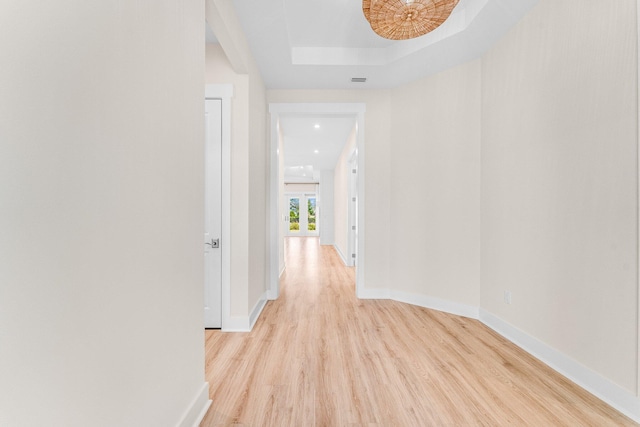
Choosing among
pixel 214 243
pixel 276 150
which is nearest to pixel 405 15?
pixel 276 150

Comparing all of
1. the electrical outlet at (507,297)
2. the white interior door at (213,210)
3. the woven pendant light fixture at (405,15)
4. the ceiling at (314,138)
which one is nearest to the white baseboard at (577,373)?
the electrical outlet at (507,297)

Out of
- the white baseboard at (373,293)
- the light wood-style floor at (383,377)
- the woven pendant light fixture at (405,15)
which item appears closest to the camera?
the light wood-style floor at (383,377)

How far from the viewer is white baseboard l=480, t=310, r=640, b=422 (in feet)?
5.25

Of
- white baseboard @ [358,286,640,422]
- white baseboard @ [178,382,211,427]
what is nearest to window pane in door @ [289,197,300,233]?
white baseboard @ [358,286,640,422]

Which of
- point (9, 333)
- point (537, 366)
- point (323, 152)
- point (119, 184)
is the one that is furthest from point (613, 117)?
point (323, 152)

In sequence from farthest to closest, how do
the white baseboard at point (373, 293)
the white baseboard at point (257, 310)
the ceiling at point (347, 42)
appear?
the white baseboard at point (373, 293), the white baseboard at point (257, 310), the ceiling at point (347, 42)

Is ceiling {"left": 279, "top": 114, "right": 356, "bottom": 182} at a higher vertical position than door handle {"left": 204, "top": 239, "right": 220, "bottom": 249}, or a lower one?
higher

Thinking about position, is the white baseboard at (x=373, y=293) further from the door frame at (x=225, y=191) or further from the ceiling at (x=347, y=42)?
the ceiling at (x=347, y=42)

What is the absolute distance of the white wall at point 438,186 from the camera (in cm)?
305

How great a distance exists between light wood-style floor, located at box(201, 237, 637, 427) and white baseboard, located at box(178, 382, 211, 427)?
0.14 feet

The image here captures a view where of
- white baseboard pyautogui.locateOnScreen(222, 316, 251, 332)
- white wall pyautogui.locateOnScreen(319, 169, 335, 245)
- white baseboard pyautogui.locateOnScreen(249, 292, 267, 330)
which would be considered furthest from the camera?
white wall pyautogui.locateOnScreen(319, 169, 335, 245)

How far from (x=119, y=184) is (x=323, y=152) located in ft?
21.9

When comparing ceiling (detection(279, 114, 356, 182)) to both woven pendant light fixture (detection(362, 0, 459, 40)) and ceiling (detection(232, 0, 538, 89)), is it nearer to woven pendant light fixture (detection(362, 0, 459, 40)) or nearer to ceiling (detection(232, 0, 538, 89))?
ceiling (detection(232, 0, 538, 89))

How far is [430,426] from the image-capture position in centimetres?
150
